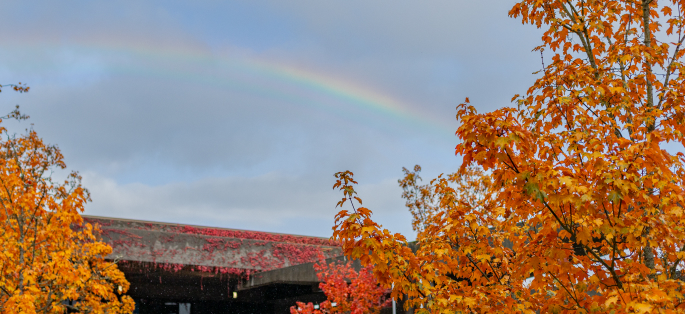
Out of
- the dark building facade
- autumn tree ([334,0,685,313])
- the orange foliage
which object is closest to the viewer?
autumn tree ([334,0,685,313])

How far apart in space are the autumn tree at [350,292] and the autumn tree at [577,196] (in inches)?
266

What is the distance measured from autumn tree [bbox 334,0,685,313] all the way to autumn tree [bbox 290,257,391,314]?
6766 millimetres

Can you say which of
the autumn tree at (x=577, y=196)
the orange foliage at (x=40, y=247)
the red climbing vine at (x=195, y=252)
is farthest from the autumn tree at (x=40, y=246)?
the autumn tree at (x=577, y=196)

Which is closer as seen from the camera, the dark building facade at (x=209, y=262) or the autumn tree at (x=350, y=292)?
the autumn tree at (x=350, y=292)

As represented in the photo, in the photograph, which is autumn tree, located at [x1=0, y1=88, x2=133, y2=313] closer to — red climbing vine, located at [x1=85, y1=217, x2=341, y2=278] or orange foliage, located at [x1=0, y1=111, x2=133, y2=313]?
orange foliage, located at [x1=0, y1=111, x2=133, y2=313]

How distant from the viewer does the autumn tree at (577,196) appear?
3.83 m

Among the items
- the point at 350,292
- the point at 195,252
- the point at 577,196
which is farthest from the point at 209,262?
the point at 577,196

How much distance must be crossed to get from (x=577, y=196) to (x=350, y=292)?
10.1 meters

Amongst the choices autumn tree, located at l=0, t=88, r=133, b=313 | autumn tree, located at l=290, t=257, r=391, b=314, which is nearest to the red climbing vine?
autumn tree, located at l=290, t=257, r=391, b=314

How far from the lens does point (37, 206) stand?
9.51m

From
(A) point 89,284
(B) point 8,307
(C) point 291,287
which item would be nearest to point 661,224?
(B) point 8,307

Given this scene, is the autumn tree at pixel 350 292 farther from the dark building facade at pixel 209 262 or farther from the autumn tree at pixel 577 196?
the autumn tree at pixel 577 196

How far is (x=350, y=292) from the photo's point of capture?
43.5ft

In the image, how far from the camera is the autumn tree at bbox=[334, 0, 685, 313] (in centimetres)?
383
